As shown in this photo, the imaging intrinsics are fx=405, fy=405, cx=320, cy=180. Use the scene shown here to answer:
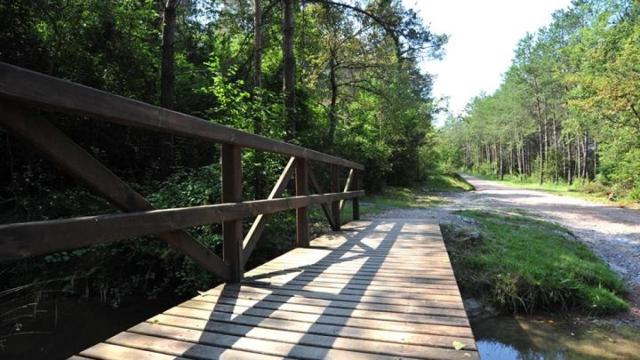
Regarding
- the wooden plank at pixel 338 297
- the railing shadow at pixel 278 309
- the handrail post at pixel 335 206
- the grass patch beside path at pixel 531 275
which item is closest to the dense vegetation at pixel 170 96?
the handrail post at pixel 335 206

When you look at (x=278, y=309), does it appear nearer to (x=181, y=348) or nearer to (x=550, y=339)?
(x=181, y=348)

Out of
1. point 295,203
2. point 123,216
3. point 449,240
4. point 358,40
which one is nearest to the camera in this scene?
point 123,216

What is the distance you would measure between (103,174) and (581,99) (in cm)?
2568

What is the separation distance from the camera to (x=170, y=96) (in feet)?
27.8

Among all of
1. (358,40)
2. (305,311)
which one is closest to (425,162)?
(358,40)

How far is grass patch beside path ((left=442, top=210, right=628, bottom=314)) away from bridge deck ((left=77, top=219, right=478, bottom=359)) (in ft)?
6.33

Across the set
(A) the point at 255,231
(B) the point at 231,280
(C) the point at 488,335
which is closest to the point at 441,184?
(C) the point at 488,335

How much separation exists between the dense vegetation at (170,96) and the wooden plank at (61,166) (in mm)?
276

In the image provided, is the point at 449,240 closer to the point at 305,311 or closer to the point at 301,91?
the point at 305,311

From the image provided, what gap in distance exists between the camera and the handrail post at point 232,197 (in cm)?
346

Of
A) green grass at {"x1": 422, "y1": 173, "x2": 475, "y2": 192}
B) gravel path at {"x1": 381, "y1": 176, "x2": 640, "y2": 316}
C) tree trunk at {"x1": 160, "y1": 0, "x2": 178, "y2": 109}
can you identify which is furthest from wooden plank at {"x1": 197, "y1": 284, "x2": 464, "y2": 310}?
green grass at {"x1": 422, "y1": 173, "x2": 475, "y2": 192}

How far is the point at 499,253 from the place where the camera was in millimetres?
7027

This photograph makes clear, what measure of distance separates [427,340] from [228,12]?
1352 centimetres

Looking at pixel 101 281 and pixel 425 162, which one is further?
pixel 425 162
